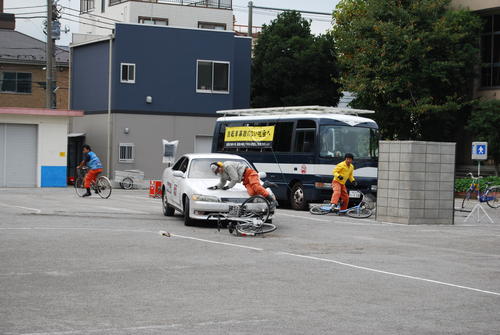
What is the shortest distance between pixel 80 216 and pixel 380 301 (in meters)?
12.2

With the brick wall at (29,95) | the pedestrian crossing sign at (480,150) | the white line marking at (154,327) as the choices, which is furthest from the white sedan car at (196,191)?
the brick wall at (29,95)

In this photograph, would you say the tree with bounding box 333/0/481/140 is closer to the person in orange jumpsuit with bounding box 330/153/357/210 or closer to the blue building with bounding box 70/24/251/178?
the blue building with bounding box 70/24/251/178

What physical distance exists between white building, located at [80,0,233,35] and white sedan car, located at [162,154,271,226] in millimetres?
35469

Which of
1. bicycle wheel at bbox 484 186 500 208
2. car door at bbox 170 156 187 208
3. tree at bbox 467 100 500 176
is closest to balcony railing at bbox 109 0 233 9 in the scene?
tree at bbox 467 100 500 176

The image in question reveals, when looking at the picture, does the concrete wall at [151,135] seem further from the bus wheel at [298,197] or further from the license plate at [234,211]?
the license plate at [234,211]

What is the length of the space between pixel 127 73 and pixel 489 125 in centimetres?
1698

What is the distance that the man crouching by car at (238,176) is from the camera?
18547 mm

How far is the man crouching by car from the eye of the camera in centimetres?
1855

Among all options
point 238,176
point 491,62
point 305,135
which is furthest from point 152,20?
point 238,176

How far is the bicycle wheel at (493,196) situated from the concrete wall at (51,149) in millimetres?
19006

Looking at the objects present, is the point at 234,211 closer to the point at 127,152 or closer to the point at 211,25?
the point at 127,152

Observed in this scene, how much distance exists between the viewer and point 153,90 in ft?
139

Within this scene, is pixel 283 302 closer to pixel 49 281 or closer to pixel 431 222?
pixel 49 281

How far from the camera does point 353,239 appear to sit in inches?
672
